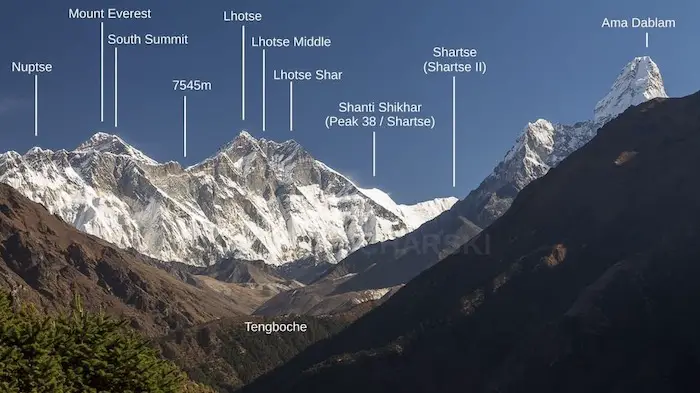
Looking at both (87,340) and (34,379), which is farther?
(87,340)

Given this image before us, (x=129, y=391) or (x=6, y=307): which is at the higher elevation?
(x=6, y=307)

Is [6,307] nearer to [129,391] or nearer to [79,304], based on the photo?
[79,304]

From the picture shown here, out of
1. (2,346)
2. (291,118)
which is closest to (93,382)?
(2,346)

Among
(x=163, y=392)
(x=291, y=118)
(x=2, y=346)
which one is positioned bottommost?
(x=163, y=392)

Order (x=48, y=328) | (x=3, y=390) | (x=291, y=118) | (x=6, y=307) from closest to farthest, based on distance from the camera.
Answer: (x=3, y=390) < (x=48, y=328) < (x=6, y=307) < (x=291, y=118)

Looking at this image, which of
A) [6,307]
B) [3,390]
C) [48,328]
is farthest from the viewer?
[6,307]

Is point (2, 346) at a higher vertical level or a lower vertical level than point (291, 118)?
lower

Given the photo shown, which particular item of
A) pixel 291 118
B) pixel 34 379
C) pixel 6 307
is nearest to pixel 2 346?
pixel 34 379

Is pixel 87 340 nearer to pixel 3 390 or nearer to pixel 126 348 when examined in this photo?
pixel 126 348

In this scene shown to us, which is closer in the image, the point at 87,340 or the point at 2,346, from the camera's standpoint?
the point at 2,346
